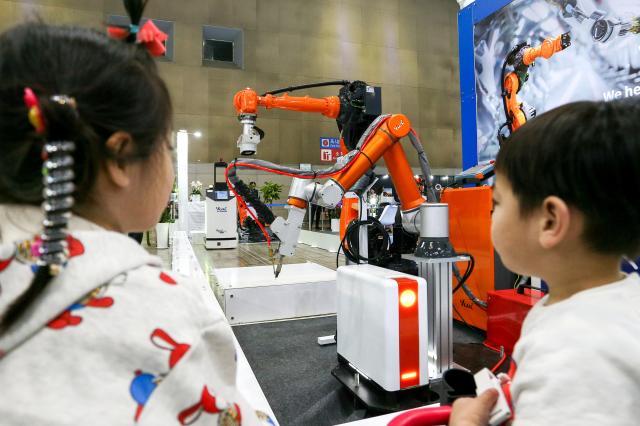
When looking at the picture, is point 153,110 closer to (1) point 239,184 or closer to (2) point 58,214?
(2) point 58,214

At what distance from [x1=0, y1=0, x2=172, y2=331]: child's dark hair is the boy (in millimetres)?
546

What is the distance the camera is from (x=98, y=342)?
0.43 metres

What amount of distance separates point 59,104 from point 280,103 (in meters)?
2.15

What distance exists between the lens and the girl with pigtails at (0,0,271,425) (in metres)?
0.43

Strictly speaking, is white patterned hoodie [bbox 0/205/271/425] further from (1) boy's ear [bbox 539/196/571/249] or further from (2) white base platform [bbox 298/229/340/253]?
(2) white base platform [bbox 298/229/340/253]

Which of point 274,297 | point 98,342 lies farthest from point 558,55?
point 98,342

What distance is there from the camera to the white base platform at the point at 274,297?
10.1 feet

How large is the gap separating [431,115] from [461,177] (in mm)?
11592

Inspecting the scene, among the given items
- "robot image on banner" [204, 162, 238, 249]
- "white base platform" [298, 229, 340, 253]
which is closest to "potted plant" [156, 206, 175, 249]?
"robot image on banner" [204, 162, 238, 249]

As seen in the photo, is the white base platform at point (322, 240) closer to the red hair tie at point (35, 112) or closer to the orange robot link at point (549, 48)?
the orange robot link at point (549, 48)

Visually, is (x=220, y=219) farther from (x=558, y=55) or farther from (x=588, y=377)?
(x=588, y=377)

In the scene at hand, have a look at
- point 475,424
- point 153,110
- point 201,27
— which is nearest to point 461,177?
point 475,424

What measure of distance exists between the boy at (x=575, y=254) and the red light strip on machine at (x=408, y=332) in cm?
103

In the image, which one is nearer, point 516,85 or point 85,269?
point 85,269
